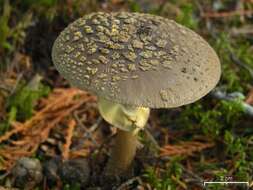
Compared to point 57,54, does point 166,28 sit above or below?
above

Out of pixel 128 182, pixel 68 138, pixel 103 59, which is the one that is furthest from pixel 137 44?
pixel 68 138

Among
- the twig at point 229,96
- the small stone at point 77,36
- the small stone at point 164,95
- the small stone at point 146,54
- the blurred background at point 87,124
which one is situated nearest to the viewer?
the small stone at point 164,95

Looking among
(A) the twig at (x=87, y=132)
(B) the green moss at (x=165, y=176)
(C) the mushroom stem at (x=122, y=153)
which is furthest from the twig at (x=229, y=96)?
(A) the twig at (x=87, y=132)

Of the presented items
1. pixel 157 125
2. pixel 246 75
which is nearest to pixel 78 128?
pixel 157 125

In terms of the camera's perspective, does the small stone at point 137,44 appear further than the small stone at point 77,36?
No

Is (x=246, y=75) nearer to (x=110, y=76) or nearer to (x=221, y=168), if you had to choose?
(x=221, y=168)

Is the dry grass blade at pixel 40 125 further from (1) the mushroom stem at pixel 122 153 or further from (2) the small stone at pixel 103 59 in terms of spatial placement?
(2) the small stone at pixel 103 59

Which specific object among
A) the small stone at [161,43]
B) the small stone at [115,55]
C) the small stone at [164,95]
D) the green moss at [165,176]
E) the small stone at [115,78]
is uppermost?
the small stone at [161,43]

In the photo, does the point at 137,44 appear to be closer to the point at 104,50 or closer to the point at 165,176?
the point at 104,50
